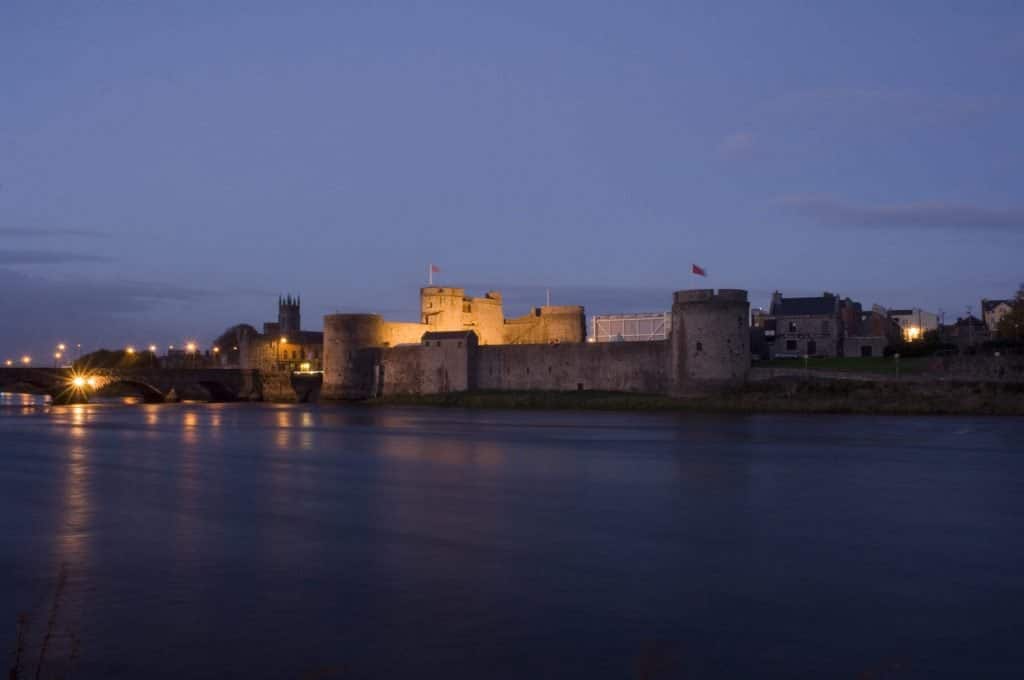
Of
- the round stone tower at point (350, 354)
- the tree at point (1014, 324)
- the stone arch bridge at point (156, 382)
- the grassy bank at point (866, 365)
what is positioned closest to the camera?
the grassy bank at point (866, 365)

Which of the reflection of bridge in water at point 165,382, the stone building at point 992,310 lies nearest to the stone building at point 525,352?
the reflection of bridge in water at point 165,382

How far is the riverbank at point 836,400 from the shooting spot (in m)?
23.3

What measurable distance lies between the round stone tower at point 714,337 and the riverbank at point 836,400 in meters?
0.48

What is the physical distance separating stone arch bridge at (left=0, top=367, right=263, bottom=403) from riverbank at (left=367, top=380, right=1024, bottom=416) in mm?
18970

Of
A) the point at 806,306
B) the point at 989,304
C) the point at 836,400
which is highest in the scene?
the point at 989,304

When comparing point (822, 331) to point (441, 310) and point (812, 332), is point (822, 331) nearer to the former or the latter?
point (812, 332)

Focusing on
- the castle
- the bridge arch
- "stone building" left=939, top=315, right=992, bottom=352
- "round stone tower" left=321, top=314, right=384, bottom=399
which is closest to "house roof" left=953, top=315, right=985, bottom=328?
"stone building" left=939, top=315, right=992, bottom=352

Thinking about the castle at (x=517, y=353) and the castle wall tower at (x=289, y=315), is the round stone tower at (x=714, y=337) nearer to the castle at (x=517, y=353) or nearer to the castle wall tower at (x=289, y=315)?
the castle at (x=517, y=353)

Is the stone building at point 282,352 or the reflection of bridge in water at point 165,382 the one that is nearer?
the reflection of bridge in water at point 165,382

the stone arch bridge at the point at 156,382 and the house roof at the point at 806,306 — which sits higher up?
the house roof at the point at 806,306

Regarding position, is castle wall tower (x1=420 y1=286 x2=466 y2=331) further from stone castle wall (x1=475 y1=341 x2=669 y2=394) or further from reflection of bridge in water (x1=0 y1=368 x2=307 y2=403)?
stone castle wall (x1=475 y1=341 x2=669 y2=394)

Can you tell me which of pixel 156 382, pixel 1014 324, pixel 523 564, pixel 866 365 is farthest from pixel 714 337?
pixel 156 382

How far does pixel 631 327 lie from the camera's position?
3947 centimetres

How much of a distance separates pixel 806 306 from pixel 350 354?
16626 millimetres
